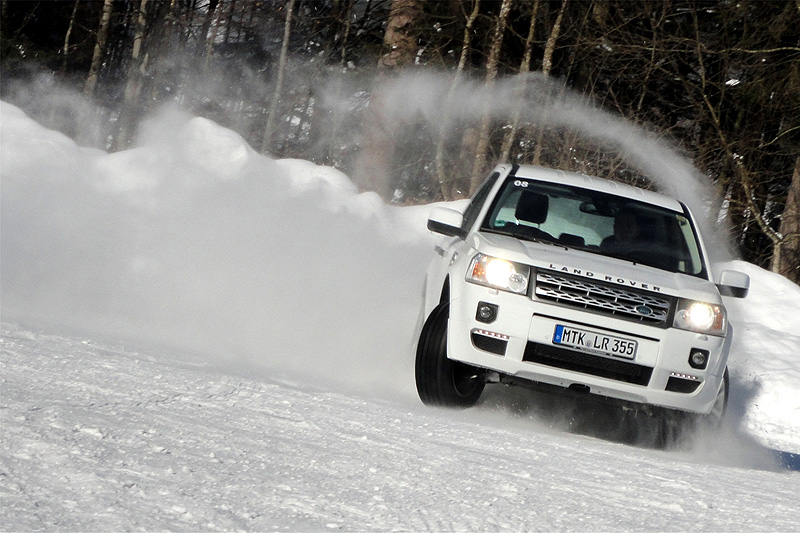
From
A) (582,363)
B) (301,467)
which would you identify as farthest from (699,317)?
(301,467)

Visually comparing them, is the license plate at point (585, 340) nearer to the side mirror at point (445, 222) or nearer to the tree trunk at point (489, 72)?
the side mirror at point (445, 222)

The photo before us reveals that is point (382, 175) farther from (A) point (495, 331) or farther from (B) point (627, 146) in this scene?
(A) point (495, 331)

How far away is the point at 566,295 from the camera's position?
5734 mm

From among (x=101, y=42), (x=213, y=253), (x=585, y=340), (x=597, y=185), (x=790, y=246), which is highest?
(x=101, y=42)

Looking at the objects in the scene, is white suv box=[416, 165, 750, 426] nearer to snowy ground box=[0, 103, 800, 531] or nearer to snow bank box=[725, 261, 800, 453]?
snowy ground box=[0, 103, 800, 531]

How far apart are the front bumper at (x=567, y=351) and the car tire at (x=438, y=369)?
0.55 ft

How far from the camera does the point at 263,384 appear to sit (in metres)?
6.06

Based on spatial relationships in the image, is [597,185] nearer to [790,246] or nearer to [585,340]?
[585,340]

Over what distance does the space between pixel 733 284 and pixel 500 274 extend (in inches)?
65.6

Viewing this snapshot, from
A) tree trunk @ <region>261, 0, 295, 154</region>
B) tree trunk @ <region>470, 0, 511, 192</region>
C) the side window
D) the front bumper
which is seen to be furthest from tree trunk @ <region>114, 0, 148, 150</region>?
the front bumper

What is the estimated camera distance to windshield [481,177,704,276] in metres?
6.53

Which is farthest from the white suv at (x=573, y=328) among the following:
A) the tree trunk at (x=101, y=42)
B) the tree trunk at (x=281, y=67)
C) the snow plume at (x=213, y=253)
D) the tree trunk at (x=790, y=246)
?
the tree trunk at (x=101, y=42)

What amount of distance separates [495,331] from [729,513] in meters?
1.84

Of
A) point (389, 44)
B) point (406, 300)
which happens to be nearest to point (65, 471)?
point (406, 300)
